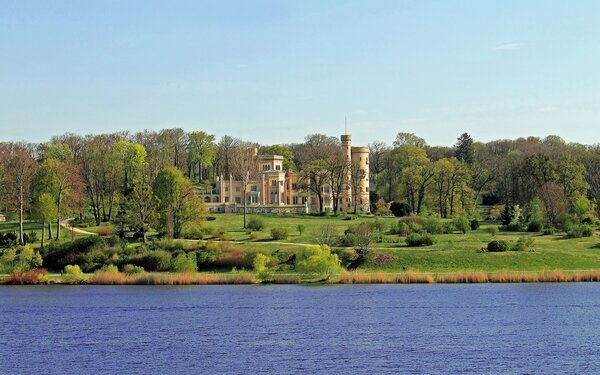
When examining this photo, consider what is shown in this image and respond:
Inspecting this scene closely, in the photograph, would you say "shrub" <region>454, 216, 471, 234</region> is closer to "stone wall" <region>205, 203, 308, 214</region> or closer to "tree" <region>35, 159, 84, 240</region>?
"stone wall" <region>205, 203, 308, 214</region>

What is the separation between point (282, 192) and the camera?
450ft

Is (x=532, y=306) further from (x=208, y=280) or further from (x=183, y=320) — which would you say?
(x=208, y=280)

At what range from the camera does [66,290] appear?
70.6 m

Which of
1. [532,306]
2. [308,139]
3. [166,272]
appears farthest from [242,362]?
[308,139]

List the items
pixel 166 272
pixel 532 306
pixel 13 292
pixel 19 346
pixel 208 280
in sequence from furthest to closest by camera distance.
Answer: pixel 166 272 < pixel 208 280 < pixel 13 292 < pixel 532 306 < pixel 19 346

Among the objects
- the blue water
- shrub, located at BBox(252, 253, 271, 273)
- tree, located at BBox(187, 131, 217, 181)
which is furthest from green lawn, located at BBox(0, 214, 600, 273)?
tree, located at BBox(187, 131, 217, 181)

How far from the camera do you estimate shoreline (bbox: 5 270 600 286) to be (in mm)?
72188

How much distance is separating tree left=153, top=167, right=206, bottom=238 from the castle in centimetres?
2605

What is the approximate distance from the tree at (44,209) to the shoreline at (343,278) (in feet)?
67.3

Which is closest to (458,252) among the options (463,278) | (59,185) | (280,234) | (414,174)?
(463,278)

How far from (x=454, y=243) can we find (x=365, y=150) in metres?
53.5

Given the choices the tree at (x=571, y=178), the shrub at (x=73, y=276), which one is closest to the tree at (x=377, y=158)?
the tree at (x=571, y=178)

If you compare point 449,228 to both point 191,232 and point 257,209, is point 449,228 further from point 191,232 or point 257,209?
point 257,209

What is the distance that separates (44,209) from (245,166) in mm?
44757
